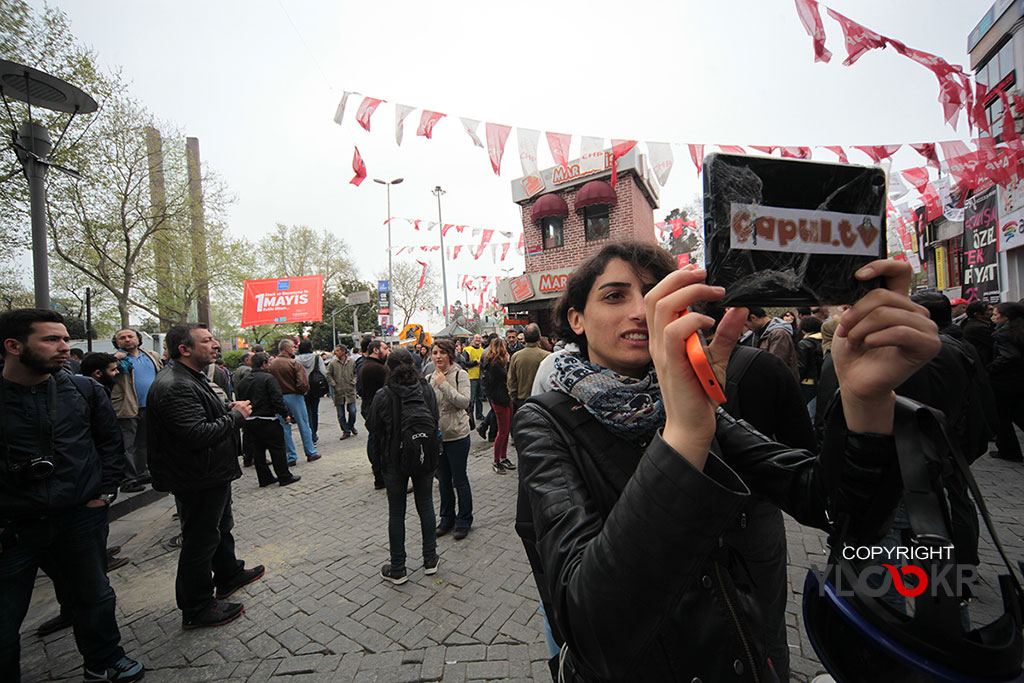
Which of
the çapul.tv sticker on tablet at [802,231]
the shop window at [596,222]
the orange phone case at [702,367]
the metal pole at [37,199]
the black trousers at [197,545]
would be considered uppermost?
the shop window at [596,222]

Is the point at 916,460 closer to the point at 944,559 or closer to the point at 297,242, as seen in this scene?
the point at 944,559

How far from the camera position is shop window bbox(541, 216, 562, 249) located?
15422 mm

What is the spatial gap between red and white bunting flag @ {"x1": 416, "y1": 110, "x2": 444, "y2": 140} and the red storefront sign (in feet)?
30.9

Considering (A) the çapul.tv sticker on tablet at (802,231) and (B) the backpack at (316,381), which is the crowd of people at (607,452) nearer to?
(A) the çapul.tv sticker on tablet at (802,231)

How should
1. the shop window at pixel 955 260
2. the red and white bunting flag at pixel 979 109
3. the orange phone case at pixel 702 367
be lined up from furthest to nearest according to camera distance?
the shop window at pixel 955 260 < the red and white bunting flag at pixel 979 109 < the orange phone case at pixel 702 367

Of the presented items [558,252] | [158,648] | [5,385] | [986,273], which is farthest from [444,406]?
[986,273]

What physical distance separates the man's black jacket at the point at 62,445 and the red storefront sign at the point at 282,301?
489 inches

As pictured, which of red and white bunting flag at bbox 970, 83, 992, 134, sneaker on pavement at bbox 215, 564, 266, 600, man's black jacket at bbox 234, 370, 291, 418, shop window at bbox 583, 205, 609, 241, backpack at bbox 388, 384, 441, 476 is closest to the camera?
sneaker on pavement at bbox 215, 564, 266, 600

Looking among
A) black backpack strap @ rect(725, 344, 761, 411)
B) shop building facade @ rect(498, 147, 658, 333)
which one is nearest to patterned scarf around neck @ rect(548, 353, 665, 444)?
black backpack strap @ rect(725, 344, 761, 411)

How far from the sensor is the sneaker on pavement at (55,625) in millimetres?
3332

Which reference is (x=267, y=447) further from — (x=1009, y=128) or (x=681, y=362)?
(x=1009, y=128)

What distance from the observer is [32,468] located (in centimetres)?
252

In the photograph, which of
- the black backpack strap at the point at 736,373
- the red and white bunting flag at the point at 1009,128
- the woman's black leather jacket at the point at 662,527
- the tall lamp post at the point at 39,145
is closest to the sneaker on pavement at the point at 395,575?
the woman's black leather jacket at the point at 662,527

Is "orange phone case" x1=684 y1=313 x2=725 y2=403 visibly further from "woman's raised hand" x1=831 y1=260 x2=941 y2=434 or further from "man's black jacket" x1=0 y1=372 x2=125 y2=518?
"man's black jacket" x1=0 y1=372 x2=125 y2=518
